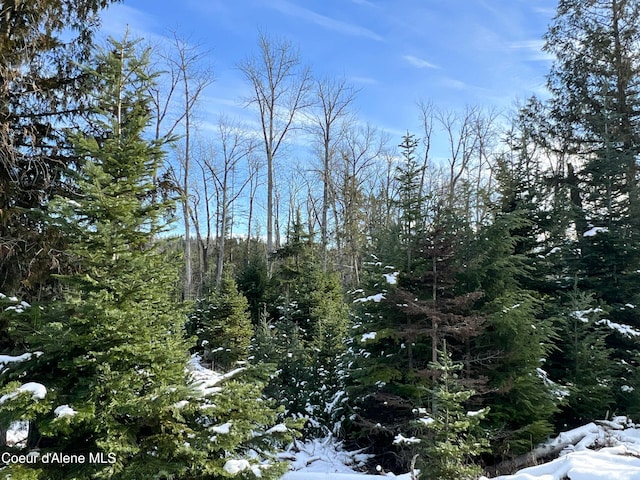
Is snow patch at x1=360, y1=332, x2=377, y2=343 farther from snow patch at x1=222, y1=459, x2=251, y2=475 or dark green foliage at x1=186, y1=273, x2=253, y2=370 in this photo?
dark green foliage at x1=186, y1=273, x2=253, y2=370

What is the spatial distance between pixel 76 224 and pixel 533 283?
916 centimetres

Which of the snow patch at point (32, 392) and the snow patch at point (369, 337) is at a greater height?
the snow patch at point (369, 337)

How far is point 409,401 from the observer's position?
21.8 ft

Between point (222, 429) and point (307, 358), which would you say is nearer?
point (222, 429)

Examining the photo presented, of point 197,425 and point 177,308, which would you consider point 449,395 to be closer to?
point 197,425

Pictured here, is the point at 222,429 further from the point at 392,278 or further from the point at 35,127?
the point at 35,127

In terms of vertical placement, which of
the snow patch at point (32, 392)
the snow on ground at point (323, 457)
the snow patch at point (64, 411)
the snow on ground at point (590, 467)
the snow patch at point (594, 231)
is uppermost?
the snow patch at point (594, 231)

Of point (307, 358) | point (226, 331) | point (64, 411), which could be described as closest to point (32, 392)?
point (64, 411)

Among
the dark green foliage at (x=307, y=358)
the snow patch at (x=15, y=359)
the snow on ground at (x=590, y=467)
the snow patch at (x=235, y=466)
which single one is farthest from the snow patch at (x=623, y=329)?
the snow patch at (x=15, y=359)

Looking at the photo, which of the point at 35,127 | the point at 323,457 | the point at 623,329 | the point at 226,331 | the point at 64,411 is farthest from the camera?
→ the point at 226,331

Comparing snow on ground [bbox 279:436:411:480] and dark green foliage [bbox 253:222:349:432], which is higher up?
dark green foliage [bbox 253:222:349:432]

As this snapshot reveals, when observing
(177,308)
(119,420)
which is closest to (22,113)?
(177,308)

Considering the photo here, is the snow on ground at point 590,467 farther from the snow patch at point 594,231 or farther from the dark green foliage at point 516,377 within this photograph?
the snow patch at point 594,231

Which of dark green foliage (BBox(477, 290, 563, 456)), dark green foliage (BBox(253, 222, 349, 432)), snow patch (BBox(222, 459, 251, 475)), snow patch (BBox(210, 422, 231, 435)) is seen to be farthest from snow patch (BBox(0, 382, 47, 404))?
dark green foliage (BBox(477, 290, 563, 456))
